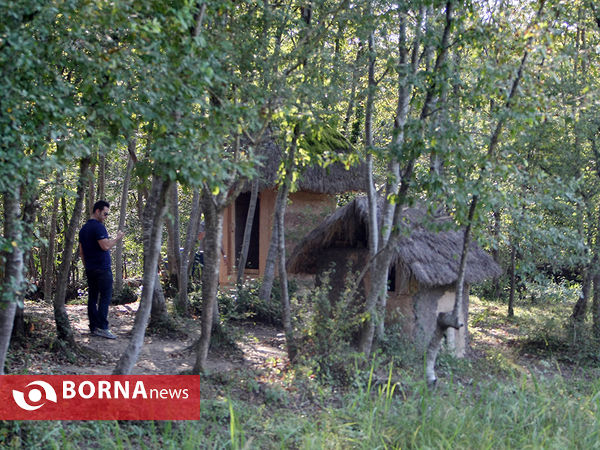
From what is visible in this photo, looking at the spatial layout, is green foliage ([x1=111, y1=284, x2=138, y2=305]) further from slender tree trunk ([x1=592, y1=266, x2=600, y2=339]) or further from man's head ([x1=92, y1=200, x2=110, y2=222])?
slender tree trunk ([x1=592, y1=266, x2=600, y2=339])

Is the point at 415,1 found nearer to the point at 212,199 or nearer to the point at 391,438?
the point at 212,199

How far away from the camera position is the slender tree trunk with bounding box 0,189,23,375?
11.8ft

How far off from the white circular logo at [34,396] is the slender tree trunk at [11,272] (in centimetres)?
51

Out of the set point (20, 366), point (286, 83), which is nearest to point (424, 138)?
point (286, 83)

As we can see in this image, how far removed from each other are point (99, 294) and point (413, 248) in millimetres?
3875

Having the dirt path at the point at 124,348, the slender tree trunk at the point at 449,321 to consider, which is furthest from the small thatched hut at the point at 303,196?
the slender tree trunk at the point at 449,321

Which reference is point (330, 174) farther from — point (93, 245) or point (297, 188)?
point (93, 245)

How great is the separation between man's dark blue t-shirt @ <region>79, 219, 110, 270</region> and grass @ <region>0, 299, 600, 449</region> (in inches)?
85.7

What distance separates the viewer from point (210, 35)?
5.06m

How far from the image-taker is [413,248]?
25.4 feet

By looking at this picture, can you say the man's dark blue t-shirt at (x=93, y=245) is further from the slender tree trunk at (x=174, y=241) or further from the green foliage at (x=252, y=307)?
the green foliage at (x=252, y=307)

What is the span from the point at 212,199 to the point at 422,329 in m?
3.80

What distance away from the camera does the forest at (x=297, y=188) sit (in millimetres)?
4008

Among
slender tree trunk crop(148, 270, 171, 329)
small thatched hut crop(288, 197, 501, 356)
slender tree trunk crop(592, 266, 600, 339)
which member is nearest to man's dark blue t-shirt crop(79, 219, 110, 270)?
slender tree trunk crop(148, 270, 171, 329)
